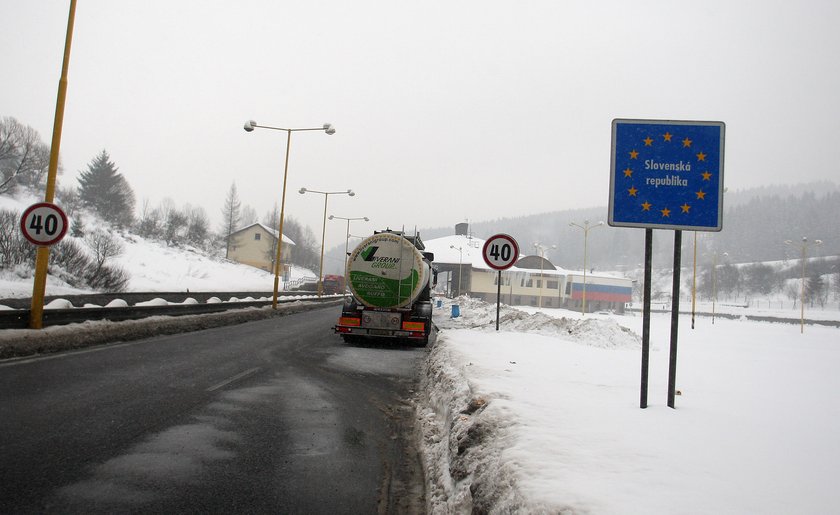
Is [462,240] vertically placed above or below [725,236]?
below

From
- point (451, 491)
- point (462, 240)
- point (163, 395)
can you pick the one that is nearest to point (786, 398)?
point (451, 491)

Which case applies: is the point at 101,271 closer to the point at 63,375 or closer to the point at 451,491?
the point at 63,375

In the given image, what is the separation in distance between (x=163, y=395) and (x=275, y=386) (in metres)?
1.65

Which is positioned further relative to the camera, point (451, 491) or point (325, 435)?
point (325, 435)

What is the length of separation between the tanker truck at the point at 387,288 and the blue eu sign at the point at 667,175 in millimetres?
8350

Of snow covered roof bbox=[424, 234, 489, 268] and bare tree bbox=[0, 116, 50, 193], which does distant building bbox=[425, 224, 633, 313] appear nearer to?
snow covered roof bbox=[424, 234, 489, 268]

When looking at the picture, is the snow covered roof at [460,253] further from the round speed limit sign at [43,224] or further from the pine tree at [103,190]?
the round speed limit sign at [43,224]

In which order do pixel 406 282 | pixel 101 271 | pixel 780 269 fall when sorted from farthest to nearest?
pixel 780 269
pixel 101 271
pixel 406 282

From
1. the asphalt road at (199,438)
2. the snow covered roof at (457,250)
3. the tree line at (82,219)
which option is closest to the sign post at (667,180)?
the asphalt road at (199,438)

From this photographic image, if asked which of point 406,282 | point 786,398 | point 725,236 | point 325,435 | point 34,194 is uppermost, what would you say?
point 725,236

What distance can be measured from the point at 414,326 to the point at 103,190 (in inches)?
2734

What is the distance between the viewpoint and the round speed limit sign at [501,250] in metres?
11.4

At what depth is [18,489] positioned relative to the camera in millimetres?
3408

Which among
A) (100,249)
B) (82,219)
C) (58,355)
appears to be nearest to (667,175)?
→ (58,355)
